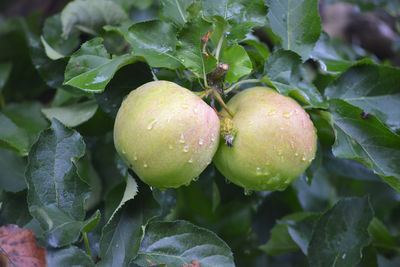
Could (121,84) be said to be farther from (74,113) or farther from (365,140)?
(365,140)

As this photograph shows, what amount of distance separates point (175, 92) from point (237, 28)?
0.22 metres

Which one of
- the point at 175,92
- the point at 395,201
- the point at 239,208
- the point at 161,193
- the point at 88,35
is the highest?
the point at 175,92

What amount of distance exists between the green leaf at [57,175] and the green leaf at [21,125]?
0.18 metres

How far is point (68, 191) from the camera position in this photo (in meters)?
0.84

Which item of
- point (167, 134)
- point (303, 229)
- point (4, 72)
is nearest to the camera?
point (167, 134)

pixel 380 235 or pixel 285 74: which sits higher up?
pixel 285 74

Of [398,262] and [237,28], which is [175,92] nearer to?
[237,28]

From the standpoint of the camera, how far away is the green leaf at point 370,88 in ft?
3.40

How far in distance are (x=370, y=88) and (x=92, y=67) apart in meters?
0.66

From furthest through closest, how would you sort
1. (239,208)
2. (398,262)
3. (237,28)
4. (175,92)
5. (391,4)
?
(391,4)
(239,208)
(398,262)
(237,28)
(175,92)

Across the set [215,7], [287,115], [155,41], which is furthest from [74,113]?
[287,115]

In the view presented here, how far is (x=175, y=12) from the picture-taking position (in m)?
0.92

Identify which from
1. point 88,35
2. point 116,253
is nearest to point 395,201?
point 116,253

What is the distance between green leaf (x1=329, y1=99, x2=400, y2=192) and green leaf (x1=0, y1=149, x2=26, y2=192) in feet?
2.46
